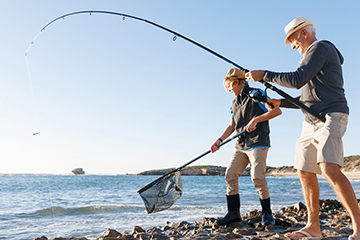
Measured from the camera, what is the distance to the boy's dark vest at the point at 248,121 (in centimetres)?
369

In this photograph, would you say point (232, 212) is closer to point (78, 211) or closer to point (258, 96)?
point (258, 96)

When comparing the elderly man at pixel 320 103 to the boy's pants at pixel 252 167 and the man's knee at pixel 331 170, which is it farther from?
the boy's pants at pixel 252 167

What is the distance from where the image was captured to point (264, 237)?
315 centimetres

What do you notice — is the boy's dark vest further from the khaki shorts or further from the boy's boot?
the khaki shorts

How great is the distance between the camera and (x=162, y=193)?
4.06m

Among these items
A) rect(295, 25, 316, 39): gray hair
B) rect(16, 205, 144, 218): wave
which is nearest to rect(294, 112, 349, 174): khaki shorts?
rect(295, 25, 316, 39): gray hair

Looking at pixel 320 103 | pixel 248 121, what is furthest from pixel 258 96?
pixel 320 103

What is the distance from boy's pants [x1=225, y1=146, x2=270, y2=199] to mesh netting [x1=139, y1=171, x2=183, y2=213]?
27.8 inches

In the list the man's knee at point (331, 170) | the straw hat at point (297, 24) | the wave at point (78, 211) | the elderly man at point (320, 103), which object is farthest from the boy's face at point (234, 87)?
the wave at point (78, 211)

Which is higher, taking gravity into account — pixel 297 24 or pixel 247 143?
pixel 297 24

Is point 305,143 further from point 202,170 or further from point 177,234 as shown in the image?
point 202,170

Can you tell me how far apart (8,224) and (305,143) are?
6.11 m

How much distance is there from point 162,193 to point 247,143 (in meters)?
1.27

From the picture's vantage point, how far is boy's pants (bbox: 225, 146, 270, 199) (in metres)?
3.61
